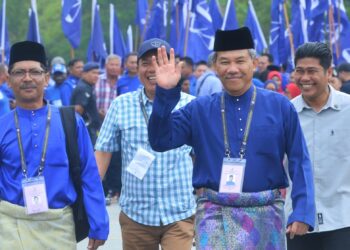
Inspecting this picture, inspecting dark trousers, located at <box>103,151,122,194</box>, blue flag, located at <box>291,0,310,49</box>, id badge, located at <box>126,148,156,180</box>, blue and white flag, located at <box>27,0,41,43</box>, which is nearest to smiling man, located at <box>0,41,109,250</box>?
id badge, located at <box>126,148,156,180</box>

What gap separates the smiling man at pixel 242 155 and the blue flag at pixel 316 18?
17669 mm

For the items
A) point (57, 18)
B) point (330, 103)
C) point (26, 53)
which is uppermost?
point (26, 53)

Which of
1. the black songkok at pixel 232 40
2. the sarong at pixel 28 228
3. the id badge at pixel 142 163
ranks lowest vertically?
the sarong at pixel 28 228

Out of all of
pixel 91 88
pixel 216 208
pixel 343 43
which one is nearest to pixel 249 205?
pixel 216 208

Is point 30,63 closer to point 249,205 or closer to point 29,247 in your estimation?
point 29,247

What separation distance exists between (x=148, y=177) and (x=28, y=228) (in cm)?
124

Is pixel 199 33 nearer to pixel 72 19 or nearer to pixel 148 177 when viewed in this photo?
pixel 72 19

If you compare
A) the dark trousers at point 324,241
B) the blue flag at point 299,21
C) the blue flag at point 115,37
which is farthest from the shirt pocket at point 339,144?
the blue flag at point 115,37

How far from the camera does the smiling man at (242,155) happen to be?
19.1ft

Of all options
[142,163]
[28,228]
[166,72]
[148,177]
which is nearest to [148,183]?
[148,177]

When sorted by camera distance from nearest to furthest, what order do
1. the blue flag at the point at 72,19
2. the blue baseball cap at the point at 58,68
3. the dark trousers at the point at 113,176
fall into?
the dark trousers at the point at 113,176 < the blue baseball cap at the point at 58,68 < the blue flag at the point at 72,19

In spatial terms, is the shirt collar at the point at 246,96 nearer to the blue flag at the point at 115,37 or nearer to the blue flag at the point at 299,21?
the blue flag at the point at 299,21

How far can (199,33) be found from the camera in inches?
902

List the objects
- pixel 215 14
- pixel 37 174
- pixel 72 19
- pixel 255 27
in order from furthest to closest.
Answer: pixel 255 27
pixel 215 14
pixel 72 19
pixel 37 174
